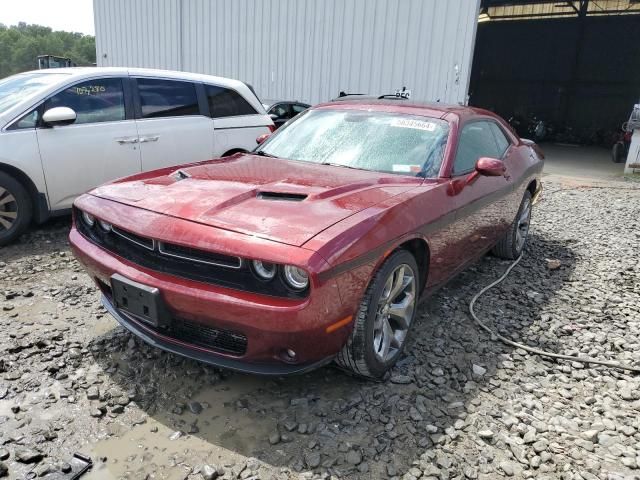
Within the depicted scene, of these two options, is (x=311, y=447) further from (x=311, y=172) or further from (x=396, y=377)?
(x=311, y=172)

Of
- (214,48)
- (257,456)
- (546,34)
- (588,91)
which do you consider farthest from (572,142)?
(257,456)

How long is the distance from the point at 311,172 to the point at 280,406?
4.77 ft

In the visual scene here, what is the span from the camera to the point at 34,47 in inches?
2618

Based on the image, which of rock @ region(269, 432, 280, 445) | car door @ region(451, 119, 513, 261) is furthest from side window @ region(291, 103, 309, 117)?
rock @ region(269, 432, 280, 445)

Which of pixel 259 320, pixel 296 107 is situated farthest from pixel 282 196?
pixel 296 107

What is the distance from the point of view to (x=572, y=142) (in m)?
23.0

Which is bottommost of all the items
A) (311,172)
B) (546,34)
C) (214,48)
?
(311,172)

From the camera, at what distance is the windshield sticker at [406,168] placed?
3344 mm

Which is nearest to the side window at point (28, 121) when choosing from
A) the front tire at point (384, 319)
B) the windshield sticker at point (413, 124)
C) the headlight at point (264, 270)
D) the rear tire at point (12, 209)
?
the rear tire at point (12, 209)

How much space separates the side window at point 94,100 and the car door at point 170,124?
21 centimetres

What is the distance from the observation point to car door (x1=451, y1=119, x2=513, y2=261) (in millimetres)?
3496

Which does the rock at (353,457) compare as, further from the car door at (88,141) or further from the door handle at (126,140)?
the door handle at (126,140)

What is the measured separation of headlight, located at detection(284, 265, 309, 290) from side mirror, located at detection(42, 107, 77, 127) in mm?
3424

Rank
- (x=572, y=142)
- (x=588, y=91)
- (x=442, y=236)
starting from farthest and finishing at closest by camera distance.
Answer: (x=588, y=91), (x=572, y=142), (x=442, y=236)
